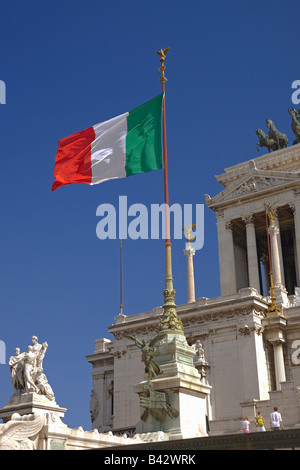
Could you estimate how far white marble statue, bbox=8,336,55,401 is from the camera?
74.2 ft

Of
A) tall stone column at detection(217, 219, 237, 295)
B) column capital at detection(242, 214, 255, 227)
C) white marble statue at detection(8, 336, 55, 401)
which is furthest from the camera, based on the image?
tall stone column at detection(217, 219, 237, 295)

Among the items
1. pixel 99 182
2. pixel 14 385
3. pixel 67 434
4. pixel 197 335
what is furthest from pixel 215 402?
pixel 67 434

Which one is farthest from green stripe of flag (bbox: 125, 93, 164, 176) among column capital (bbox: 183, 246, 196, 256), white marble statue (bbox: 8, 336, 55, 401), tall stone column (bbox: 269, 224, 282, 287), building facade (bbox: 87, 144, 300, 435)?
column capital (bbox: 183, 246, 196, 256)

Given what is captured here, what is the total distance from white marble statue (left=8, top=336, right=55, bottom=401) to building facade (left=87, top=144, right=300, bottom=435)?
15.6 meters

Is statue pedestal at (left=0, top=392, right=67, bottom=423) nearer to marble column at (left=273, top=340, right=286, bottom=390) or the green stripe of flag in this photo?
the green stripe of flag

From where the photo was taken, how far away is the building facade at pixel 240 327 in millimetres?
46219

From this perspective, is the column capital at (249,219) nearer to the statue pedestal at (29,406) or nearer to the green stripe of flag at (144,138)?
the green stripe of flag at (144,138)

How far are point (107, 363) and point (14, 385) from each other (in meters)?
36.5

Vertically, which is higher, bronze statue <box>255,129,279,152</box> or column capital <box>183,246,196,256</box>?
bronze statue <box>255,129,279,152</box>

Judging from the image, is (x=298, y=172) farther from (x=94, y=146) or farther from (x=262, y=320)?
(x=94, y=146)

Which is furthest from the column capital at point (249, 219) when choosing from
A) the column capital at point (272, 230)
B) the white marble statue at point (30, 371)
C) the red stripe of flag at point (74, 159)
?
the white marble statue at point (30, 371)

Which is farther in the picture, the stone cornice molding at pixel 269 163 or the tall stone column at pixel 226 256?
the stone cornice molding at pixel 269 163

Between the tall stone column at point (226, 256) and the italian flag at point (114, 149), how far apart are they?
3402cm

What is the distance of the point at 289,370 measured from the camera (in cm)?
4816
